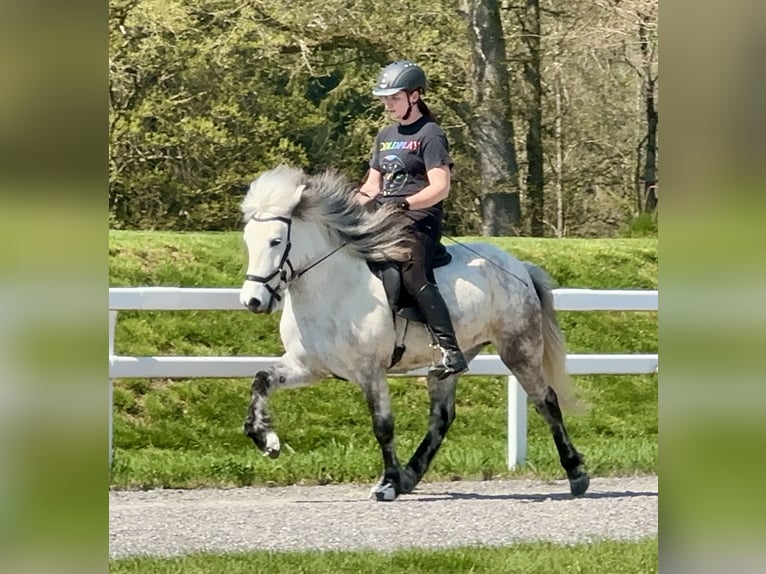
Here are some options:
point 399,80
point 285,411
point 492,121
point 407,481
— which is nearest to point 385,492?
point 407,481

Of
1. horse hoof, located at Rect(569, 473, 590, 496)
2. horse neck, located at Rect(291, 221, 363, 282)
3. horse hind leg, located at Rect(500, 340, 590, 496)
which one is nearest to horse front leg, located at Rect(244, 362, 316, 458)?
horse neck, located at Rect(291, 221, 363, 282)

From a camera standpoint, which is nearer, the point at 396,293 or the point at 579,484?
the point at 396,293

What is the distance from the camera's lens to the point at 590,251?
5.86 m

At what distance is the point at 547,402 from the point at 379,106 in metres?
1.63

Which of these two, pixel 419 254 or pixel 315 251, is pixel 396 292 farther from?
pixel 315 251

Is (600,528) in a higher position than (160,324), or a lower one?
lower

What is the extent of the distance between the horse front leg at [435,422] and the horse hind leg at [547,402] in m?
0.31

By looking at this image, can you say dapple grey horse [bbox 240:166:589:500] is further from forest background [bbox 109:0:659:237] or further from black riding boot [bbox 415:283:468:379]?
forest background [bbox 109:0:659:237]

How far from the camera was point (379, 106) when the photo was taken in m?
5.24

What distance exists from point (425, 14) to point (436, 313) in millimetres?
1667

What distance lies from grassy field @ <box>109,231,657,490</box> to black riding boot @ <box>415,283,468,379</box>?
58 cm

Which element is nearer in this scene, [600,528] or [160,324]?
[600,528]
